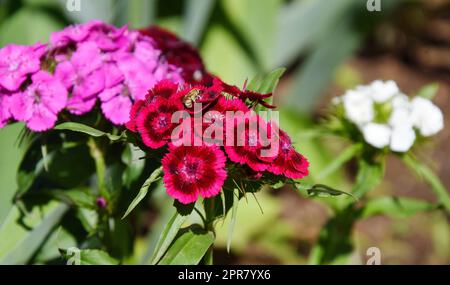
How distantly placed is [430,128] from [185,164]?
0.70 metres

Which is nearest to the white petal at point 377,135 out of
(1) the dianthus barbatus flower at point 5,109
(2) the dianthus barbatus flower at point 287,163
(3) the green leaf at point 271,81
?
(3) the green leaf at point 271,81

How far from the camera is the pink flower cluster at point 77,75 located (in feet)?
3.99

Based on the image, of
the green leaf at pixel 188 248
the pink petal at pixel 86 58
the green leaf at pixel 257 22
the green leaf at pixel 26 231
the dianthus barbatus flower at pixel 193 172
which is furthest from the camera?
the green leaf at pixel 257 22

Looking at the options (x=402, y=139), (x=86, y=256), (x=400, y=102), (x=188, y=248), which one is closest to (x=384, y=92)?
(x=400, y=102)

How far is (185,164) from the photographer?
105cm

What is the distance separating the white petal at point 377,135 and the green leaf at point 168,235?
1.83ft

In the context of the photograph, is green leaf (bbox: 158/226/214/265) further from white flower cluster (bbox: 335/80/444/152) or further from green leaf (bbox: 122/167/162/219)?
white flower cluster (bbox: 335/80/444/152)

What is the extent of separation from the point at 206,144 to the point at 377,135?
0.55 m

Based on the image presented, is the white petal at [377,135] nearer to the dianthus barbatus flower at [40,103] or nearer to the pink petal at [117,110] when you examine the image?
the pink petal at [117,110]

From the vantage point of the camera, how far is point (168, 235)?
107cm

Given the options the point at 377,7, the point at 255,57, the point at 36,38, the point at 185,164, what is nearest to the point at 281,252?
the point at 255,57
